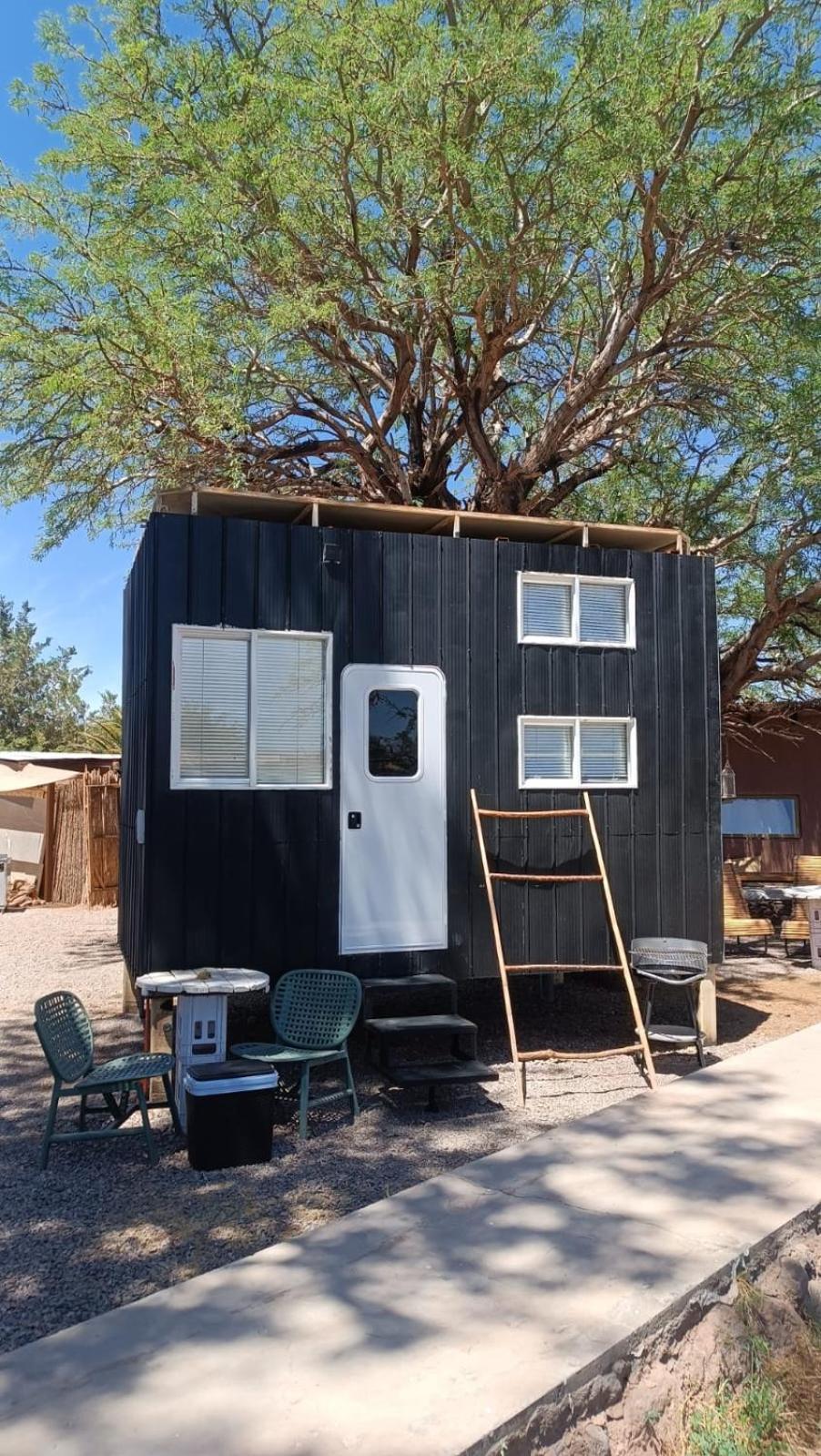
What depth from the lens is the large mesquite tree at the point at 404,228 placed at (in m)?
8.30

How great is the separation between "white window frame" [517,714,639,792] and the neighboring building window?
8.38 metres

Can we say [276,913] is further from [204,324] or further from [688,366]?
[688,366]

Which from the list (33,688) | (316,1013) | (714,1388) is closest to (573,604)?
(316,1013)

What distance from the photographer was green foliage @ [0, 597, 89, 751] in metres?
38.5

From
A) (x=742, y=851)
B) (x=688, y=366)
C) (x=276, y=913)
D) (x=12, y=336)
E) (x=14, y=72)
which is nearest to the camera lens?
(x=276, y=913)

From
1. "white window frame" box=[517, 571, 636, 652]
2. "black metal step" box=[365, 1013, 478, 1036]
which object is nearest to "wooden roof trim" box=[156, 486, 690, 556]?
"white window frame" box=[517, 571, 636, 652]

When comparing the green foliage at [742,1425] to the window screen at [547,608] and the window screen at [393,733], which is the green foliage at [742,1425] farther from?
the window screen at [547,608]

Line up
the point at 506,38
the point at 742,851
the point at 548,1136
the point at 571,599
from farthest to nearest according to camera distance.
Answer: the point at 742,851, the point at 506,38, the point at 571,599, the point at 548,1136

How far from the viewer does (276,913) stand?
21.5ft

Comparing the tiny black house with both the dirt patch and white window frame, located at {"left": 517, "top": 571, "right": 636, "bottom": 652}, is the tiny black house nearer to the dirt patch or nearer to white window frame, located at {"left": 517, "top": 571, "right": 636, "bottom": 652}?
white window frame, located at {"left": 517, "top": 571, "right": 636, "bottom": 652}

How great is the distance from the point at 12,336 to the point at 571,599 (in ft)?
17.3

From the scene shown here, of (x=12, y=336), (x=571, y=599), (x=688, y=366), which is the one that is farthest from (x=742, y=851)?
(x=12, y=336)

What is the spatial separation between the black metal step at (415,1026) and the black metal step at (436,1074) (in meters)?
0.20

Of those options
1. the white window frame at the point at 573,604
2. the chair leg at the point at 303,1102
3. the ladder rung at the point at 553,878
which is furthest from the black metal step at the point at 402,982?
the white window frame at the point at 573,604
